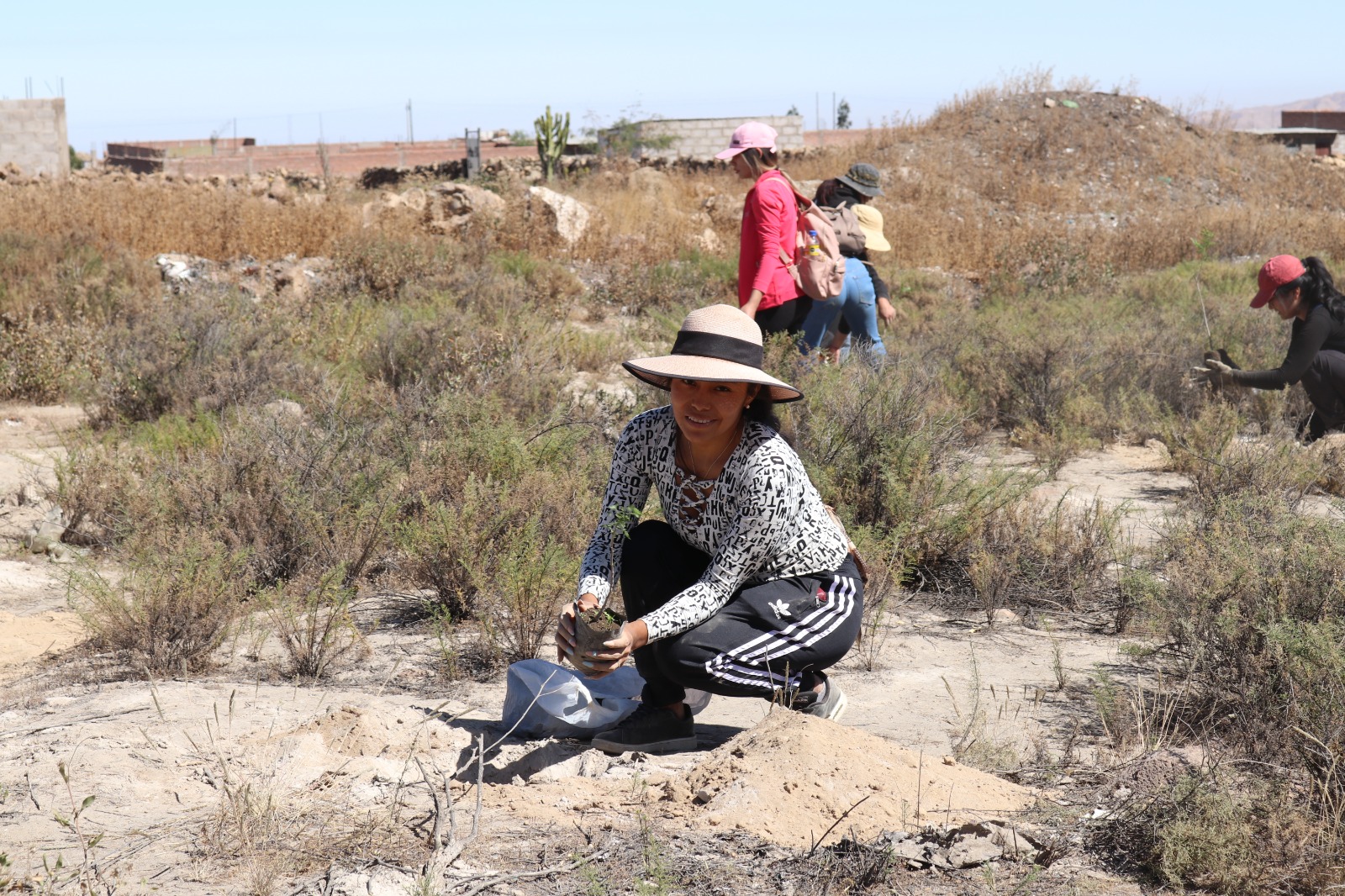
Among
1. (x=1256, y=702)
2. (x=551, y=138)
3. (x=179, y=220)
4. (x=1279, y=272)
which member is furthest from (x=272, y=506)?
(x=551, y=138)

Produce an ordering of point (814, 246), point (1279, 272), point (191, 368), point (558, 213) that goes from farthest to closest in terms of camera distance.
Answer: point (558, 213) → point (191, 368) → point (1279, 272) → point (814, 246)

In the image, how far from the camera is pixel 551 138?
22328mm

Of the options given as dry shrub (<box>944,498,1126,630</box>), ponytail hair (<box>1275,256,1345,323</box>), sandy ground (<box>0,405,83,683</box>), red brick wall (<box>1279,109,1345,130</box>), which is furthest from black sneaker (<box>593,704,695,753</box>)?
red brick wall (<box>1279,109,1345,130</box>)

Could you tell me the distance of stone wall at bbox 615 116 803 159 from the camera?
26078 millimetres

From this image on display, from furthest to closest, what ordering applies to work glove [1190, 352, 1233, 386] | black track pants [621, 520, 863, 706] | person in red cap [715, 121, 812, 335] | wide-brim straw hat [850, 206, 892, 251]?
wide-brim straw hat [850, 206, 892, 251] < work glove [1190, 352, 1233, 386] < person in red cap [715, 121, 812, 335] < black track pants [621, 520, 863, 706]

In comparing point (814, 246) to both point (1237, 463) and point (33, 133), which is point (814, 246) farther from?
point (33, 133)

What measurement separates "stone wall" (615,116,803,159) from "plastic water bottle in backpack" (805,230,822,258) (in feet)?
65.9

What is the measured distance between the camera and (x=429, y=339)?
8.03 metres

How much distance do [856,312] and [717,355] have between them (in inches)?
164

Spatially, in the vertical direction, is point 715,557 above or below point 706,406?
below

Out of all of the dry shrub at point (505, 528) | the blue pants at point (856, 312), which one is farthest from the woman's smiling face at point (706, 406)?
the blue pants at point (856, 312)

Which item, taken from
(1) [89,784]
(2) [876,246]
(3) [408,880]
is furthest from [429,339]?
(3) [408,880]

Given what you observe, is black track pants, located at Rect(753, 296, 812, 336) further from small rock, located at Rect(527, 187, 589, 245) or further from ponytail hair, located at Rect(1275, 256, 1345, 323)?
small rock, located at Rect(527, 187, 589, 245)

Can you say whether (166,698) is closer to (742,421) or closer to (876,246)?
(742,421)
